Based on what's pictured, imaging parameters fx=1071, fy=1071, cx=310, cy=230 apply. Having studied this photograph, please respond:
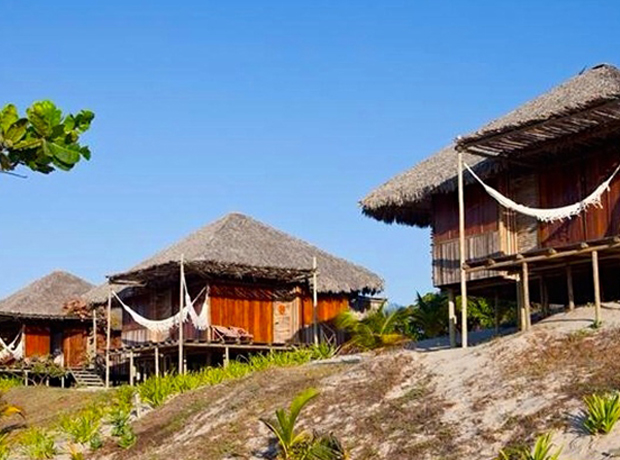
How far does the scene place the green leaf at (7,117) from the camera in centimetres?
705

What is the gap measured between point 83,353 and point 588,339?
24420 millimetres

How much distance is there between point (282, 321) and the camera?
29734mm

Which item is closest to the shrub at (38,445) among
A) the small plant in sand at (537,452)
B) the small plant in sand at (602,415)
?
the small plant in sand at (537,452)

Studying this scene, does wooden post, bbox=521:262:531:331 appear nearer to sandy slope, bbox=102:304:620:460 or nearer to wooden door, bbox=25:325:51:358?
sandy slope, bbox=102:304:620:460

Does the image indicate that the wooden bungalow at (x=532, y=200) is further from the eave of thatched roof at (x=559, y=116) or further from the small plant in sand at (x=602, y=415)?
the small plant in sand at (x=602, y=415)

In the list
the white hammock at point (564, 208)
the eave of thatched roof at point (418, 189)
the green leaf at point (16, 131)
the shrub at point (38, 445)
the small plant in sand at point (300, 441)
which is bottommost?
the shrub at point (38, 445)

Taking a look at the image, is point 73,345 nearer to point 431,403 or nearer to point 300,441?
point 300,441

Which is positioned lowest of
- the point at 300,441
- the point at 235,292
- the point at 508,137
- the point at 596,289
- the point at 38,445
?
the point at 38,445

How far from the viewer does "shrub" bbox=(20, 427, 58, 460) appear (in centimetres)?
1819

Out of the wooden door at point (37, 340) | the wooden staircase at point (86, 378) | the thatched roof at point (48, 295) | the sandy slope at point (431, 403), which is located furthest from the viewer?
the thatched roof at point (48, 295)

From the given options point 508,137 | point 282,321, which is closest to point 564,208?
point 508,137

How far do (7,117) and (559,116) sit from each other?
11.5 meters

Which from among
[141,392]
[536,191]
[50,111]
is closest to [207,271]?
[141,392]

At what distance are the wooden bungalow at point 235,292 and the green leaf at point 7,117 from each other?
18.8m
